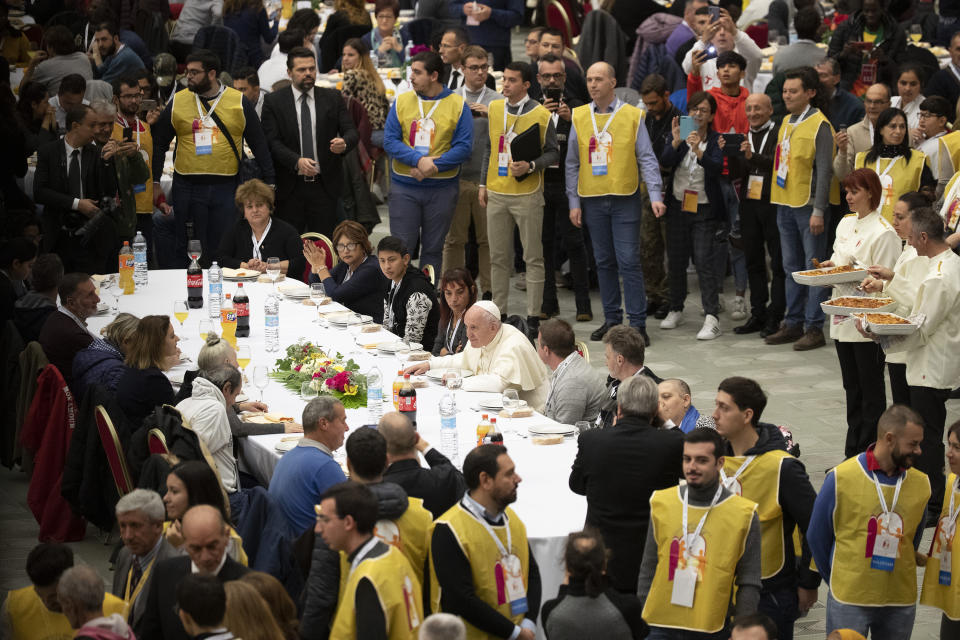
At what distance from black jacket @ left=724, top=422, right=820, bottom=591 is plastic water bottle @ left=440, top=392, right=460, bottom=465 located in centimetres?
139

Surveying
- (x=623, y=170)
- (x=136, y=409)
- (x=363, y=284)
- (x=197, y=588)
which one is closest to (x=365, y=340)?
(x=363, y=284)

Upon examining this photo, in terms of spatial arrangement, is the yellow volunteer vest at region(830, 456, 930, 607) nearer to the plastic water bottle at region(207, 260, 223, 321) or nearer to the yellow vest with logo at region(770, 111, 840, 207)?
the plastic water bottle at region(207, 260, 223, 321)

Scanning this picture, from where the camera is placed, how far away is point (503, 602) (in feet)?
15.8

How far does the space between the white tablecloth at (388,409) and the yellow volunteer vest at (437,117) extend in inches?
71.4

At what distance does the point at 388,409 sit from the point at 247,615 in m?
2.56

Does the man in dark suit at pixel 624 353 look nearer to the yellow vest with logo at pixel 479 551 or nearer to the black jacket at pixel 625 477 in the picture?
the black jacket at pixel 625 477

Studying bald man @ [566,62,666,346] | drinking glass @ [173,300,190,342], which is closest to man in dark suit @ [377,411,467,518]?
drinking glass @ [173,300,190,342]

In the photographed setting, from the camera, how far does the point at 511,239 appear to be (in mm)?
10703

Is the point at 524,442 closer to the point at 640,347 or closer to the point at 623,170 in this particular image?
the point at 640,347

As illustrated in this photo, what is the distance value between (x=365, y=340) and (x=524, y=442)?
1.92m

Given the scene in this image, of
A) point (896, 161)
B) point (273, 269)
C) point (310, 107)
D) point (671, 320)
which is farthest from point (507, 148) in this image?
point (896, 161)

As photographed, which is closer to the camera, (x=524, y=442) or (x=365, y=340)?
(x=524, y=442)

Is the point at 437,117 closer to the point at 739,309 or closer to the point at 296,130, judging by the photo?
the point at 296,130

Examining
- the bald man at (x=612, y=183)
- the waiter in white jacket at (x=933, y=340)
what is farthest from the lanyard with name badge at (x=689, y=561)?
the bald man at (x=612, y=183)
